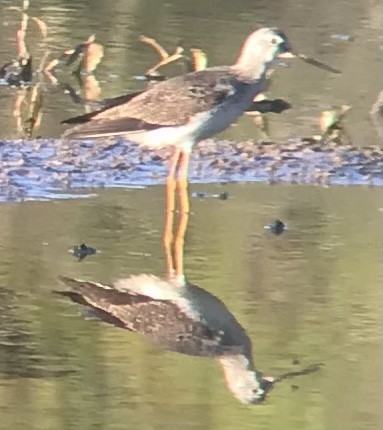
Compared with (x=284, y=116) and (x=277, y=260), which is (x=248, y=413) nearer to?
(x=277, y=260)

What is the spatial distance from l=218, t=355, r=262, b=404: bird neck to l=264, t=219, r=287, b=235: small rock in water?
261cm

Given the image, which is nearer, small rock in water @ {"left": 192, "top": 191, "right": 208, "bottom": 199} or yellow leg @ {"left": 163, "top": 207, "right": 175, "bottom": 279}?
yellow leg @ {"left": 163, "top": 207, "right": 175, "bottom": 279}

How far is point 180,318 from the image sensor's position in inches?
275

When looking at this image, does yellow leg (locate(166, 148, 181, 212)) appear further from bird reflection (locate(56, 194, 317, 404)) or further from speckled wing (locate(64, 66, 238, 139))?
bird reflection (locate(56, 194, 317, 404))

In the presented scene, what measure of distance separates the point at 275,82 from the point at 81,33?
4025 millimetres

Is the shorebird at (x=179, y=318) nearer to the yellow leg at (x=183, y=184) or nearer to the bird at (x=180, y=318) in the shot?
the bird at (x=180, y=318)

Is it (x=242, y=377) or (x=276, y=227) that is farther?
(x=276, y=227)

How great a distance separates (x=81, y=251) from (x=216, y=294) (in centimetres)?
108

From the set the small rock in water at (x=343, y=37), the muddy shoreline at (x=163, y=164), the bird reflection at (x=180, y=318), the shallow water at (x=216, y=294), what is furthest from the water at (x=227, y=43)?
the bird reflection at (x=180, y=318)

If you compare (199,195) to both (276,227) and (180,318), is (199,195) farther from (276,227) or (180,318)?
(180,318)

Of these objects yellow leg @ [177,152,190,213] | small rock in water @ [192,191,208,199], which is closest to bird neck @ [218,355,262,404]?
yellow leg @ [177,152,190,213]

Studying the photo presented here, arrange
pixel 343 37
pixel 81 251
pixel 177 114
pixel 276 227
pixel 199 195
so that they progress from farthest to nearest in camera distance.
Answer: pixel 343 37, pixel 199 195, pixel 177 114, pixel 276 227, pixel 81 251

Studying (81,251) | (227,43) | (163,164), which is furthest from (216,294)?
(227,43)

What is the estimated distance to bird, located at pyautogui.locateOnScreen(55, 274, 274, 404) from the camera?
20.4 feet
